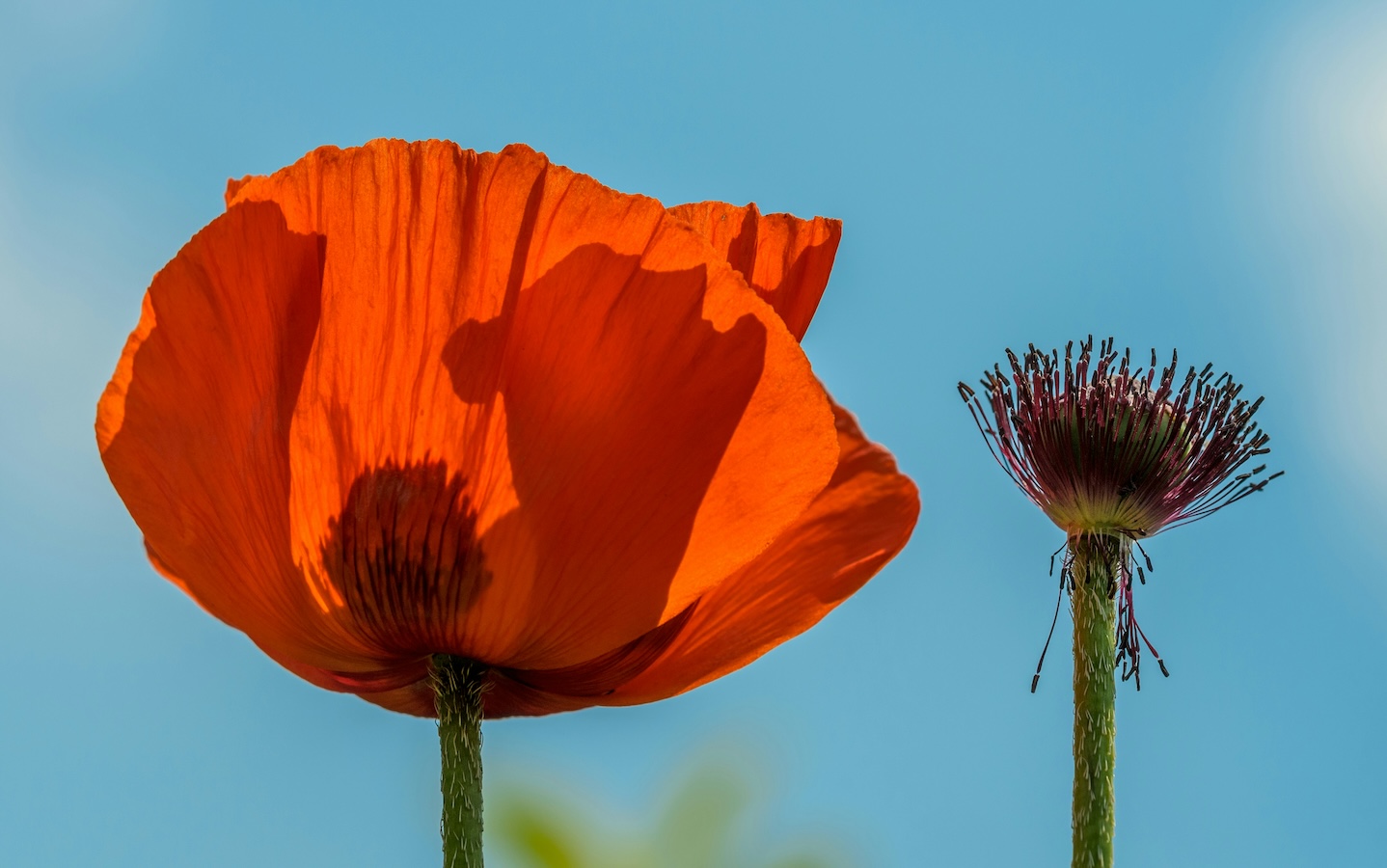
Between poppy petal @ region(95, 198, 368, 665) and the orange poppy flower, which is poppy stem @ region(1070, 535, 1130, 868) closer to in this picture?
the orange poppy flower

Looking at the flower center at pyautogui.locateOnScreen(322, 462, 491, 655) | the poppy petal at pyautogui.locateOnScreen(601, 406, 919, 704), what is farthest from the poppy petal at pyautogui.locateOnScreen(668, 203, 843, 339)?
the flower center at pyautogui.locateOnScreen(322, 462, 491, 655)

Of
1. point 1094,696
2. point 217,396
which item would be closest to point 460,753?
point 217,396

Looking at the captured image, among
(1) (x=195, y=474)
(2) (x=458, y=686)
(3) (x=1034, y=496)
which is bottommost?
(2) (x=458, y=686)

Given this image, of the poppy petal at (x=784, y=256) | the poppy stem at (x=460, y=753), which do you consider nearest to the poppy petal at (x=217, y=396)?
the poppy stem at (x=460, y=753)

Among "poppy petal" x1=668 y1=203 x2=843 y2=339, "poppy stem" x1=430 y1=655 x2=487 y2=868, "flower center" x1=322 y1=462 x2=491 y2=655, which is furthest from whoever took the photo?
"poppy petal" x1=668 y1=203 x2=843 y2=339

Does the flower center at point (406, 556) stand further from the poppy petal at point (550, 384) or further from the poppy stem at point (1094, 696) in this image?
the poppy stem at point (1094, 696)

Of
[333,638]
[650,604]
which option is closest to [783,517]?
[650,604]

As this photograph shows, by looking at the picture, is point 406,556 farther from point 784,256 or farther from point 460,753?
point 784,256

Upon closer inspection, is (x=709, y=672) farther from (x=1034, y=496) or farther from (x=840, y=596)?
(x=1034, y=496)
